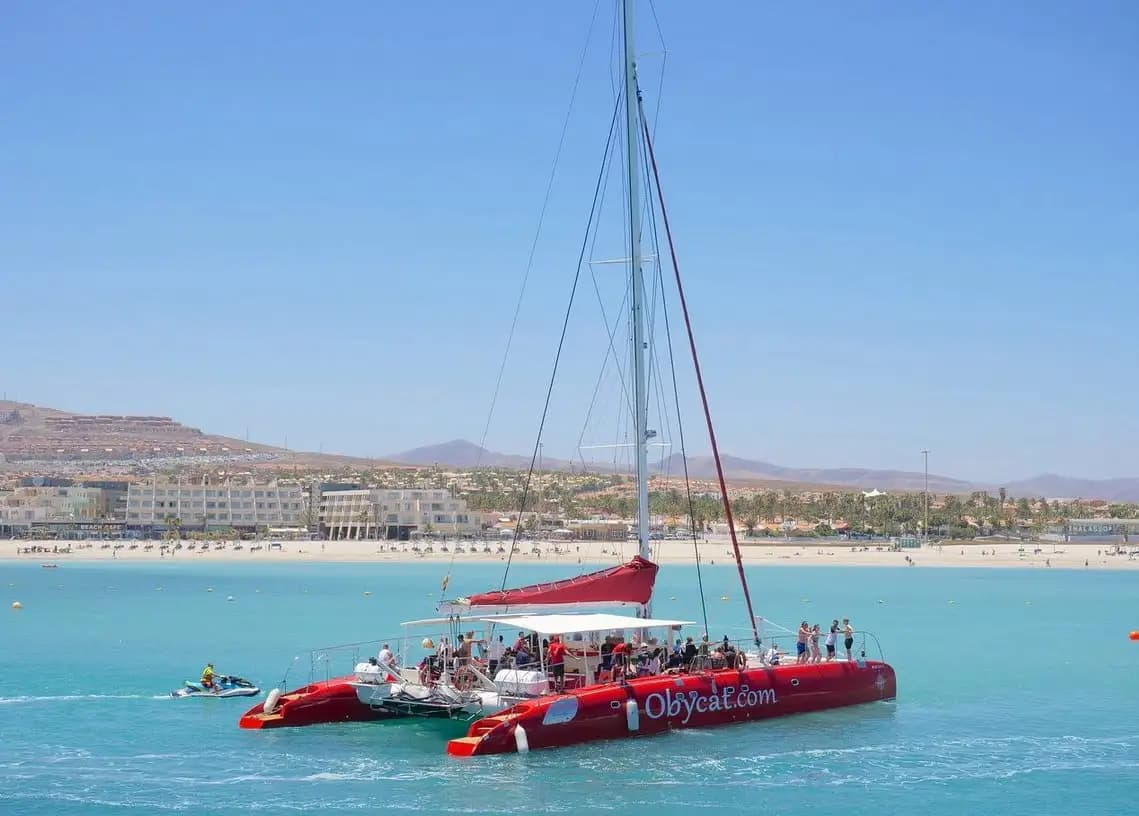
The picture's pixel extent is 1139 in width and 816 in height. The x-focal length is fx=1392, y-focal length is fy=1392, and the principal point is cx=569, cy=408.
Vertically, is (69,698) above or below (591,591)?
below

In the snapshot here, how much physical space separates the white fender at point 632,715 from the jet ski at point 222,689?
1140cm

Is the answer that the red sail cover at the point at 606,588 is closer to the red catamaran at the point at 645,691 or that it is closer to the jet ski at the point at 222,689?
the red catamaran at the point at 645,691

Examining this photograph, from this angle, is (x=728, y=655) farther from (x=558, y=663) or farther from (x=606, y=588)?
(x=558, y=663)

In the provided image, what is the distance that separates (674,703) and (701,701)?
78 cm

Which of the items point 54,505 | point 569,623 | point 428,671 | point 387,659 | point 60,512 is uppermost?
point 54,505

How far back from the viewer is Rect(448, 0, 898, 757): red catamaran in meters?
25.1

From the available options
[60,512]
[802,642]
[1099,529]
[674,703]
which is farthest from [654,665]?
[1099,529]

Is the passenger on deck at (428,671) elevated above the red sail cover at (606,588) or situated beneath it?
situated beneath

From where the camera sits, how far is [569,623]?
2769 cm

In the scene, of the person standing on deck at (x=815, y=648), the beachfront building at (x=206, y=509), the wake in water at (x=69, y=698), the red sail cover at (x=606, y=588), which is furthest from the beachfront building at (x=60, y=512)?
the person standing on deck at (x=815, y=648)

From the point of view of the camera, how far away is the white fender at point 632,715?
26.2 meters

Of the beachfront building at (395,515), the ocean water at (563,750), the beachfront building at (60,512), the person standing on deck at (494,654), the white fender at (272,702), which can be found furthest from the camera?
the beachfront building at (60,512)

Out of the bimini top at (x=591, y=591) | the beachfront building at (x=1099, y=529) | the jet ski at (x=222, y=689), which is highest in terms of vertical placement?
the beachfront building at (x=1099, y=529)

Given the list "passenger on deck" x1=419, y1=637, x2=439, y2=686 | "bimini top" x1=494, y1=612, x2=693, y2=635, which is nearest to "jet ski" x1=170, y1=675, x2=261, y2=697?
"passenger on deck" x1=419, y1=637, x2=439, y2=686
